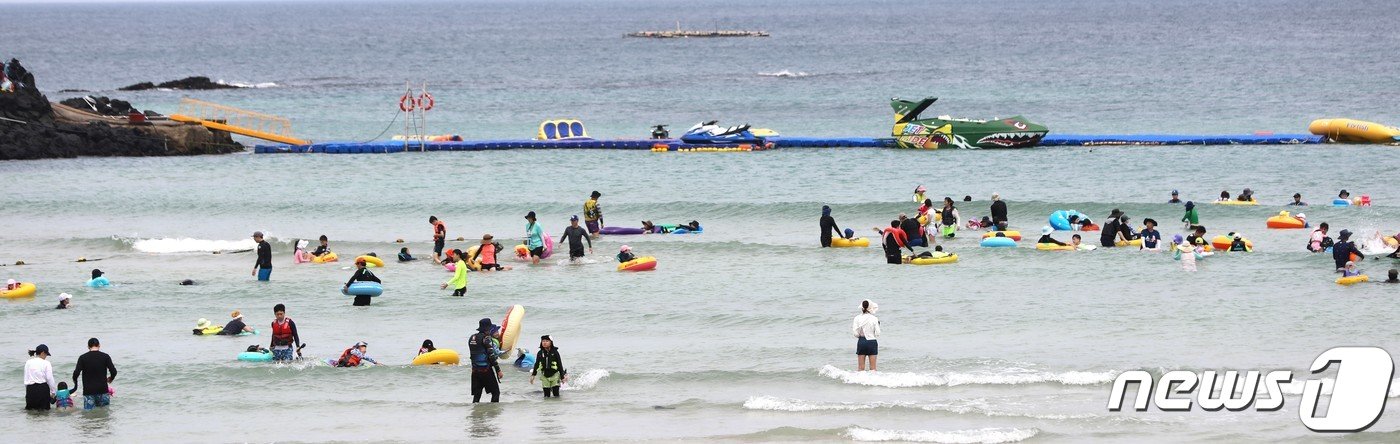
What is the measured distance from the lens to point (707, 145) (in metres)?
49.4

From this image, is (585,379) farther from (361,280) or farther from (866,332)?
(361,280)

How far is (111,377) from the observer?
60.9 ft

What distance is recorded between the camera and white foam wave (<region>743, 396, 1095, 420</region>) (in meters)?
17.5

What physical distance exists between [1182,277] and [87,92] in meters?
80.7

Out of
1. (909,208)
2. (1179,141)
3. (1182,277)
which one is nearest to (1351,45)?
(1179,141)

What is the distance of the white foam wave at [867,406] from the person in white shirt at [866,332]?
1358 mm

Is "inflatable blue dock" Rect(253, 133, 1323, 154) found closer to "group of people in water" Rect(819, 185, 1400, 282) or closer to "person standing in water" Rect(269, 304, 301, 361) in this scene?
"group of people in water" Rect(819, 185, 1400, 282)

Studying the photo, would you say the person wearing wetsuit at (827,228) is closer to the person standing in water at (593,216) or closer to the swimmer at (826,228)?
the swimmer at (826,228)

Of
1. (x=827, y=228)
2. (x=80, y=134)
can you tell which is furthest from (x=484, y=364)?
(x=80, y=134)

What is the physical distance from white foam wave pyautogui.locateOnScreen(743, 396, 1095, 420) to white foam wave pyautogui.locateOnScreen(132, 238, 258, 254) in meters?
17.7

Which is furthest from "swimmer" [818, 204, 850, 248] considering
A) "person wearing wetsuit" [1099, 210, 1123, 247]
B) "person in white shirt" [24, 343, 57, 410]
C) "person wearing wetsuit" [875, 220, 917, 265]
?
"person in white shirt" [24, 343, 57, 410]

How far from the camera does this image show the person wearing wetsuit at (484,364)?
17.9m

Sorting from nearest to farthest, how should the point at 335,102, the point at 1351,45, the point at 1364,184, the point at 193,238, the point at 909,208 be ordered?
the point at 193,238 < the point at 909,208 < the point at 1364,184 < the point at 335,102 < the point at 1351,45

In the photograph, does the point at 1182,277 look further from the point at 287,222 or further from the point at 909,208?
the point at 287,222
